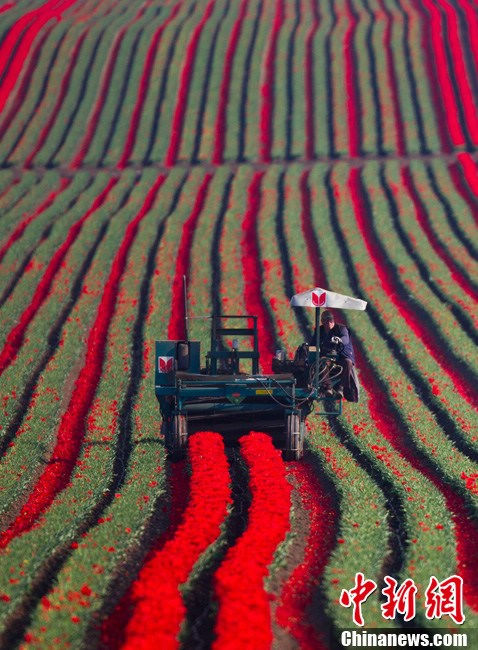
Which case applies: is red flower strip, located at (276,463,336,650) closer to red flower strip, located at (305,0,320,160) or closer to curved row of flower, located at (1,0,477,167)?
red flower strip, located at (305,0,320,160)

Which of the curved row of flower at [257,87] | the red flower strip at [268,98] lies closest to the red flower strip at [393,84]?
the curved row of flower at [257,87]

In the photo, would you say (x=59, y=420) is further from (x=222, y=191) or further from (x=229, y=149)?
(x=229, y=149)

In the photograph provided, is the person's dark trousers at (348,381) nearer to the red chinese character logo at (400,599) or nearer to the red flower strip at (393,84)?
the red chinese character logo at (400,599)

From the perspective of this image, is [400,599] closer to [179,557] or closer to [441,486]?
[179,557]

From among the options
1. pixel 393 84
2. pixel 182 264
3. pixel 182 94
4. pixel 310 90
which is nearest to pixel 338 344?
pixel 182 264

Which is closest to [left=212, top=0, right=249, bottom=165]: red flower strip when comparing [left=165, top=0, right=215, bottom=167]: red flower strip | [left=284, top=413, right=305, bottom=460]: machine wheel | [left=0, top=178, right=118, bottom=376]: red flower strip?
[left=165, top=0, right=215, bottom=167]: red flower strip

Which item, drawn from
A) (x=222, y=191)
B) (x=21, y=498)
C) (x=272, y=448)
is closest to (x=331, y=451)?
(x=272, y=448)
